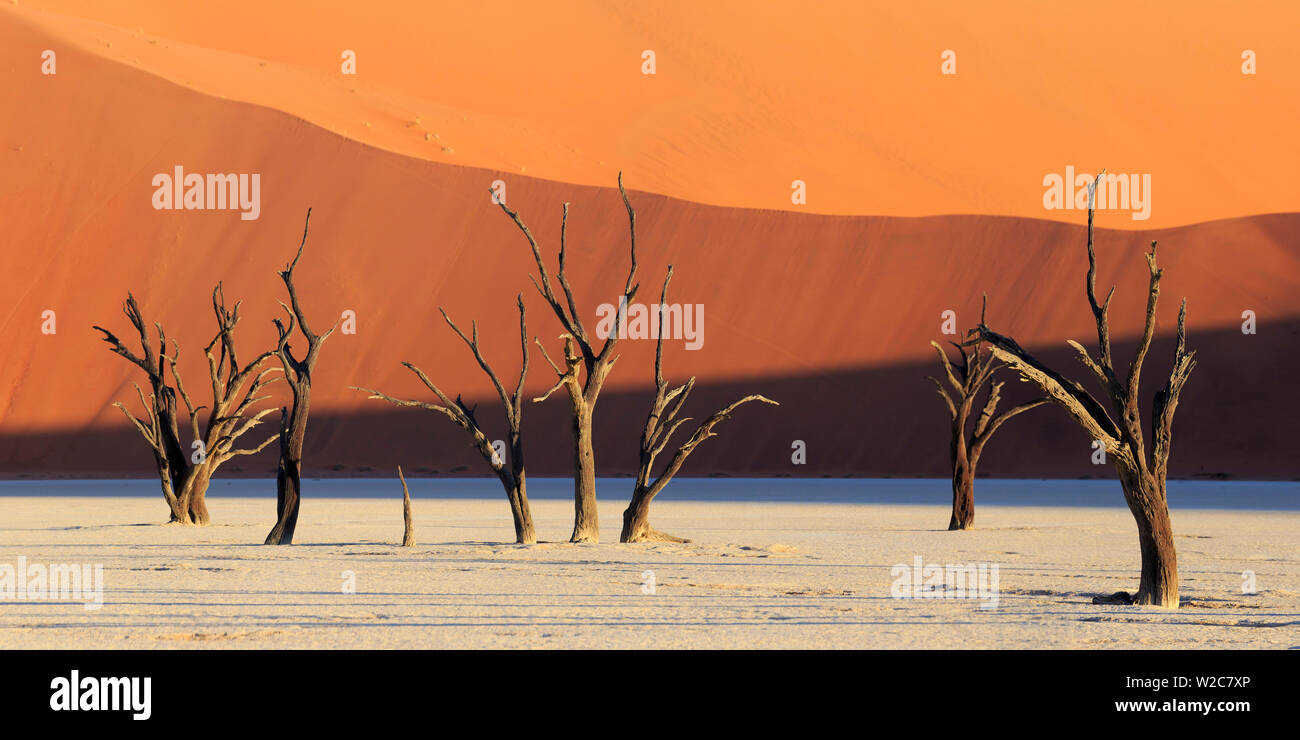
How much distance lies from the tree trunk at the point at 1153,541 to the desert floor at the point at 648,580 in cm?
24

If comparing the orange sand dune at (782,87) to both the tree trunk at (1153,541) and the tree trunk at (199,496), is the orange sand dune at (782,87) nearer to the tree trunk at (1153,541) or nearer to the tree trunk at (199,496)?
the tree trunk at (199,496)

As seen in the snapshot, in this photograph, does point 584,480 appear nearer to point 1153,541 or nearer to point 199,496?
A: point 199,496

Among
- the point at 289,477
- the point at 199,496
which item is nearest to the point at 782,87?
the point at 199,496

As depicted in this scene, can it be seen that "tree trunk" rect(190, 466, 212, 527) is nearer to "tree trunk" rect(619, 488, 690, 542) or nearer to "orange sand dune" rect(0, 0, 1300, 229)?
"tree trunk" rect(619, 488, 690, 542)

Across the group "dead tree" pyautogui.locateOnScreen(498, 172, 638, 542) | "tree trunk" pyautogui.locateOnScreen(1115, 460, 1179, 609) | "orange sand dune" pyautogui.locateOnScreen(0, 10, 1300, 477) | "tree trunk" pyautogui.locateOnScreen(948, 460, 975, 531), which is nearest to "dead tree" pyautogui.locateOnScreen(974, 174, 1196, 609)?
"tree trunk" pyautogui.locateOnScreen(1115, 460, 1179, 609)

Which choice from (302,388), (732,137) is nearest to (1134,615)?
(302,388)

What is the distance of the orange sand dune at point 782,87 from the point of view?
2648 inches

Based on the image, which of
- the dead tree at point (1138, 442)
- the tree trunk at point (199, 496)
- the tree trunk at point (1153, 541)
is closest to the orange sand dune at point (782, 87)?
the tree trunk at point (199, 496)

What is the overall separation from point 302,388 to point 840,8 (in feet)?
255

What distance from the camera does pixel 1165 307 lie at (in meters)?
53.5

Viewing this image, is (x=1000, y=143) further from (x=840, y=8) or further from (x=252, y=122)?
(x=252, y=122)

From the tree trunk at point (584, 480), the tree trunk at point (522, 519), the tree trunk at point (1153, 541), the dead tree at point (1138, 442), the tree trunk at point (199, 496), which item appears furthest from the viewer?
the tree trunk at point (199, 496)

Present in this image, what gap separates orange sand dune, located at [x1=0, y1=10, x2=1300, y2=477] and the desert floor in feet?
74.0

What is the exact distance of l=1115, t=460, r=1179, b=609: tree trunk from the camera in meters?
11.8
